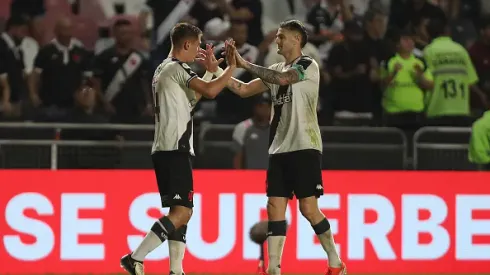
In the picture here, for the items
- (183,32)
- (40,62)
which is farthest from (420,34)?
(183,32)

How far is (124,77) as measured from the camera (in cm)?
1616

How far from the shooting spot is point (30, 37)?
16500mm

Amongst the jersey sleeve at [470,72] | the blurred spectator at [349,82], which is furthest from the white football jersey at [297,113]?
the jersey sleeve at [470,72]

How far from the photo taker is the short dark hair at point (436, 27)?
1691 centimetres

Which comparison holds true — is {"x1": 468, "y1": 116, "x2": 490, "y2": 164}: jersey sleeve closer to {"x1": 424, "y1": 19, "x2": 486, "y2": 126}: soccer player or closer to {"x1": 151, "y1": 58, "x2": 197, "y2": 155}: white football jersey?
{"x1": 424, "y1": 19, "x2": 486, "y2": 126}: soccer player

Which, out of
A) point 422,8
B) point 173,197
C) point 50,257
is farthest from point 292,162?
point 422,8

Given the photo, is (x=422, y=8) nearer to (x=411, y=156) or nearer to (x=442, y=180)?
(x=411, y=156)

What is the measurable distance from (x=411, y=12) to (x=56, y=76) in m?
5.13

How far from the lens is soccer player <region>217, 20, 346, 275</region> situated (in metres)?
11.1

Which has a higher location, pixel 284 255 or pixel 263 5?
pixel 263 5

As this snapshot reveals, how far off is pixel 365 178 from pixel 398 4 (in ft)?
14.2

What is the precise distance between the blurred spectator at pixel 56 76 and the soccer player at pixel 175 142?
17.5 ft

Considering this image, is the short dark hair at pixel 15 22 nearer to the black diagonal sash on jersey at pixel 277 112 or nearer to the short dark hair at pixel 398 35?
the short dark hair at pixel 398 35

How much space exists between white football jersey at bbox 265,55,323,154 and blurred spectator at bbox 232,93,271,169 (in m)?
3.63
